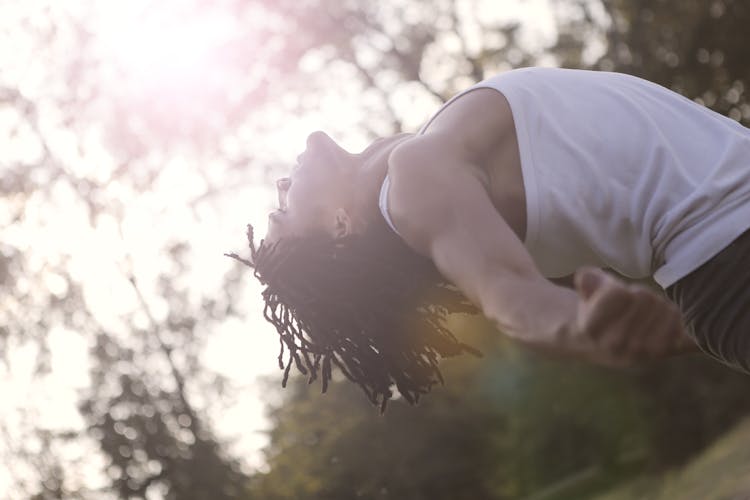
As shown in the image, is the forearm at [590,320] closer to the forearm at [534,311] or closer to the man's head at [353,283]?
the forearm at [534,311]

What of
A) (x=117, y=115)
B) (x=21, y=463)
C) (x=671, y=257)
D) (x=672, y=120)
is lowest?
(x=671, y=257)

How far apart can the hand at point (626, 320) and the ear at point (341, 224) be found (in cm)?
98

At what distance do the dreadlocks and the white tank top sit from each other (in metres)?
0.27

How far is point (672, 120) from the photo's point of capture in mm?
2119

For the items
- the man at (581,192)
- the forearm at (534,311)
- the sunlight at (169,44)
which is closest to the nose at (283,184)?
the man at (581,192)

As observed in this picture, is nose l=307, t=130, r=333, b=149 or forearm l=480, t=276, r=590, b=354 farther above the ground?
nose l=307, t=130, r=333, b=149

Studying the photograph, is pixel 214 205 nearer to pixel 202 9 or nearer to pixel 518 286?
Answer: pixel 202 9

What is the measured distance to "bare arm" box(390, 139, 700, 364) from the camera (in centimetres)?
145

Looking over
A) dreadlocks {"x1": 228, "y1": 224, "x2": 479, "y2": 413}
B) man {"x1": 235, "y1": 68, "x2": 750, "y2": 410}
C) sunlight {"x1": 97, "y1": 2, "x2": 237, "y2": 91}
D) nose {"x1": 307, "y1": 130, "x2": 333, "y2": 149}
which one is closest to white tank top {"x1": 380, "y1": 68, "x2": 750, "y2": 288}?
man {"x1": 235, "y1": 68, "x2": 750, "y2": 410}

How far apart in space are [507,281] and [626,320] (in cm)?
32

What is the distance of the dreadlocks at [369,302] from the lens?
2.37 m

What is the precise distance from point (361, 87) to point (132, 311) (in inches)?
211

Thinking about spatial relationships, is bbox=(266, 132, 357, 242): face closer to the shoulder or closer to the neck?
the neck

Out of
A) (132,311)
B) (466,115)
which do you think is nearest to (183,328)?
(132,311)
